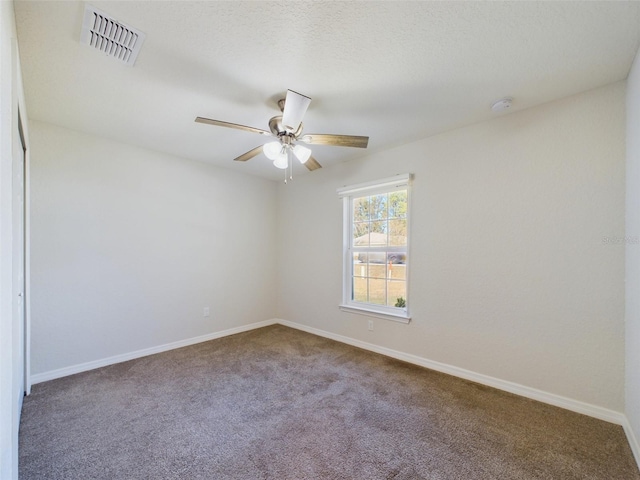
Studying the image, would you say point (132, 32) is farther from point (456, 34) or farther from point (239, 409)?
point (239, 409)

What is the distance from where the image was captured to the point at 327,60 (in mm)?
1808

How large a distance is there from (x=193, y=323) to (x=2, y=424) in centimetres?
271

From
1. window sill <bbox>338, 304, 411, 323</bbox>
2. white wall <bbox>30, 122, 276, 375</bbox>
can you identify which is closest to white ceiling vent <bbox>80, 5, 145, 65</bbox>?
white wall <bbox>30, 122, 276, 375</bbox>

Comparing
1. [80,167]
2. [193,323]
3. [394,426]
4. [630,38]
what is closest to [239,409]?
[394,426]

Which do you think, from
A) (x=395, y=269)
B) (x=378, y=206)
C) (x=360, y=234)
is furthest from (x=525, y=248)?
(x=360, y=234)

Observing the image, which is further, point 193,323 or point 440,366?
point 193,323

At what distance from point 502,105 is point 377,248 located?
1920 millimetres

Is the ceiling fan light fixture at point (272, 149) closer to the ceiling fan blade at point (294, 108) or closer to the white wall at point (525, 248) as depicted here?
the ceiling fan blade at point (294, 108)

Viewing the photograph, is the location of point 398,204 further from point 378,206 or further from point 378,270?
point 378,270

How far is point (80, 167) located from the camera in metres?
2.87

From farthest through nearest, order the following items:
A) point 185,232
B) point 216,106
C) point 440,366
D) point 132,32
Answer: point 185,232 < point 440,366 < point 216,106 < point 132,32

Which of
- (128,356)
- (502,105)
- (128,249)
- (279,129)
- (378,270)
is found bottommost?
(128,356)

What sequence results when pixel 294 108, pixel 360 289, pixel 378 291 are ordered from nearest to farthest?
1. pixel 294 108
2. pixel 378 291
3. pixel 360 289

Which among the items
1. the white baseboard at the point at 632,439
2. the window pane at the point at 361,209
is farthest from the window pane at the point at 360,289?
the white baseboard at the point at 632,439
